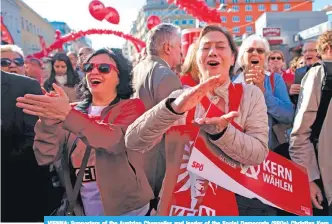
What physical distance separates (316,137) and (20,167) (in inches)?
57.0

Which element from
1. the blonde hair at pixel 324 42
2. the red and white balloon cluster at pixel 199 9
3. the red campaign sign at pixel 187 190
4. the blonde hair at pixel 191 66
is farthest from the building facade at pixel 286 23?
the red campaign sign at pixel 187 190

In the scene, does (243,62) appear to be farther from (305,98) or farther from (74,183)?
(74,183)

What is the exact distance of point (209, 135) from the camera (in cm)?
131

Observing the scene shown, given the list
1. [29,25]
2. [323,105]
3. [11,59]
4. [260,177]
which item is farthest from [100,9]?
[29,25]

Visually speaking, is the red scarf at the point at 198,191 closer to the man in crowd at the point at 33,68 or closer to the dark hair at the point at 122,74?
the dark hair at the point at 122,74

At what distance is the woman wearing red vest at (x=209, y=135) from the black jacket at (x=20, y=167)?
0.72 meters

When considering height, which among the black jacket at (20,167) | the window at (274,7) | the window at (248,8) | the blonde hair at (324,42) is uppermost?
the window at (248,8)

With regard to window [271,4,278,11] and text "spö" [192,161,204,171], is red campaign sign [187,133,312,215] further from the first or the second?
window [271,4,278,11]

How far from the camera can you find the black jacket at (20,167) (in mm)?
1885

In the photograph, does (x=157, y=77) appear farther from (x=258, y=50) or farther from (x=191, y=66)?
(x=258, y=50)

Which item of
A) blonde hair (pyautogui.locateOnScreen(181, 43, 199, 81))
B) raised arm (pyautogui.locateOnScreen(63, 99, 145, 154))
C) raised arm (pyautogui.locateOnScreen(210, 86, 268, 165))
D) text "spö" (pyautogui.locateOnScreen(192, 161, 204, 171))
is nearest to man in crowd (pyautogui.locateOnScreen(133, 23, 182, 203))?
blonde hair (pyautogui.locateOnScreen(181, 43, 199, 81))

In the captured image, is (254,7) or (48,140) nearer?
(48,140)

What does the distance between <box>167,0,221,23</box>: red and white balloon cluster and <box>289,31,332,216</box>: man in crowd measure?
1.94 meters

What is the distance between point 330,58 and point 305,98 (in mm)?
248
